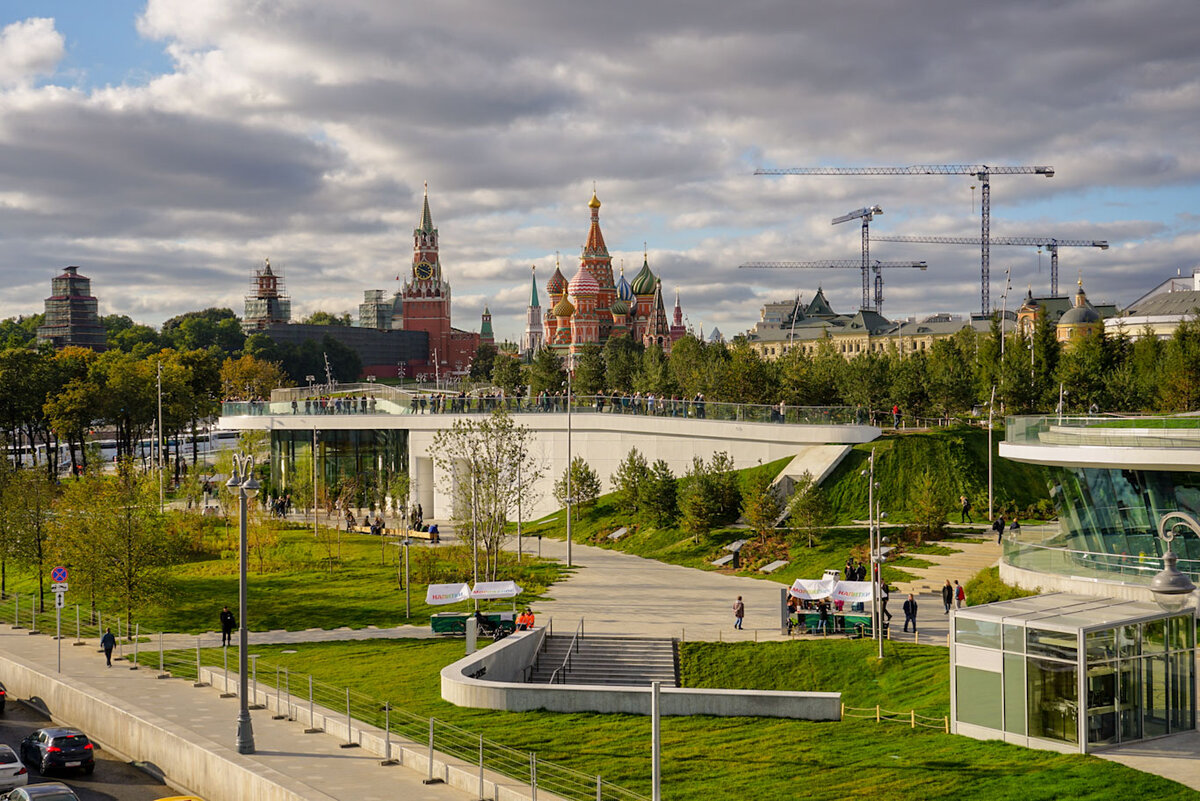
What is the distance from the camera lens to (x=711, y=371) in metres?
76.2

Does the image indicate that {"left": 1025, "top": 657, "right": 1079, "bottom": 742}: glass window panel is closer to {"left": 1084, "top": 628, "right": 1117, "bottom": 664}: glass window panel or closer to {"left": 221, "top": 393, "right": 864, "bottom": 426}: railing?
{"left": 1084, "top": 628, "right": 1117, "bottom": 664}: glass window panel

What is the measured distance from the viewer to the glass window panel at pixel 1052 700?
22.6 metres

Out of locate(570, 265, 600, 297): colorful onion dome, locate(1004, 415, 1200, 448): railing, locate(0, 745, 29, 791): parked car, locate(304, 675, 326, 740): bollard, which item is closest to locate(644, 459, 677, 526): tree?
locate(1004, 415, 1200, 448): railing

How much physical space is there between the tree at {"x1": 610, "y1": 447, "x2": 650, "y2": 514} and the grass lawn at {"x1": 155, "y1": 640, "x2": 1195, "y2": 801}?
87.0ft

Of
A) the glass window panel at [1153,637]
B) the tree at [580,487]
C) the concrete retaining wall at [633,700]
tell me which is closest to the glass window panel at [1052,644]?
the glass window panel at [1153,637]

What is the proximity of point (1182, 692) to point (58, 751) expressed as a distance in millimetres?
24943

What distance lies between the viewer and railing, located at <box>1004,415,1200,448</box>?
3256 centimetres

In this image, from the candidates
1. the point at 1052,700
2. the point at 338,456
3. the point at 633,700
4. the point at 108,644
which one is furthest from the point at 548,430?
the point at 1052,700

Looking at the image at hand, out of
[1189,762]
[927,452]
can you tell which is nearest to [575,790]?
[1189,762]

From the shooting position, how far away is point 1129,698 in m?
23.0

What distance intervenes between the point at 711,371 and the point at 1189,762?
55594 mm

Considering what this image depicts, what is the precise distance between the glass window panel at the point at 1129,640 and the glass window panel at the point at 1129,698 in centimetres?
20

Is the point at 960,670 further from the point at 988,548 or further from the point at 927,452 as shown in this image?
the point at 927,452

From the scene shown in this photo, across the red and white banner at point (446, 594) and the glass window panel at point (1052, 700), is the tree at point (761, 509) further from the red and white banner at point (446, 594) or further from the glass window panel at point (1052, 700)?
the glass window panel at point (1052, 700)
